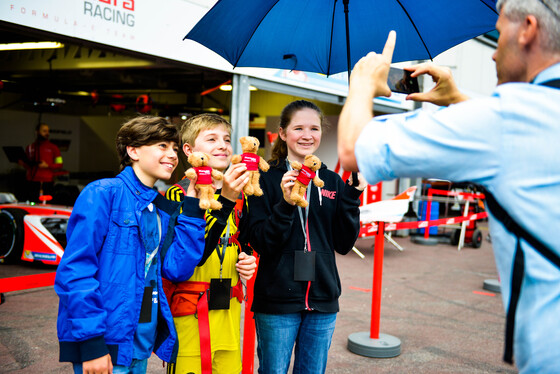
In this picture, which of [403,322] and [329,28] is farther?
[403,322]

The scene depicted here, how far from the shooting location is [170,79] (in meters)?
14.2

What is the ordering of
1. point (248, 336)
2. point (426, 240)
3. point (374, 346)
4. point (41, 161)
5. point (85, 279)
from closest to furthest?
point (85, 279) → point (248, 336) → point (374, 346) → point (41, 161) → point (426, 240)

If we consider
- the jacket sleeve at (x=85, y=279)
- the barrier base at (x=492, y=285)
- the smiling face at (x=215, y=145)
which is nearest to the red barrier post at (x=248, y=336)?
the smiling face at (x=215, y=145)

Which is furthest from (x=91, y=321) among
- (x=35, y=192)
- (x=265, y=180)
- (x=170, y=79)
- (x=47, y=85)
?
(x=47, y=85)

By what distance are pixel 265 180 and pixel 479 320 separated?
4482mm

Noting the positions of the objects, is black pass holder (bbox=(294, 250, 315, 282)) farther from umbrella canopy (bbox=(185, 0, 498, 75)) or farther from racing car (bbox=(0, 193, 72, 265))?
racing car (bbox=(0, 193, 72, 265))

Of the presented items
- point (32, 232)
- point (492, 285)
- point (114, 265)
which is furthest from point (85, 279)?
point (492, 285)

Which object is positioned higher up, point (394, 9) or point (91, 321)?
point (394, 9)

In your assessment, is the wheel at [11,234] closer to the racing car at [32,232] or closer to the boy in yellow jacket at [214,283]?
the racing car at [32,232]

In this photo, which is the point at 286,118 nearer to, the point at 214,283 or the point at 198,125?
the point at 198,125

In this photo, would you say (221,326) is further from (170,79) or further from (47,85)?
(47,85)

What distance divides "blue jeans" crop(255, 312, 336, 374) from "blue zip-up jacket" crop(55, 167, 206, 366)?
19.6 inches

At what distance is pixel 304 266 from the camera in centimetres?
262

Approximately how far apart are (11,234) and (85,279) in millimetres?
6265
